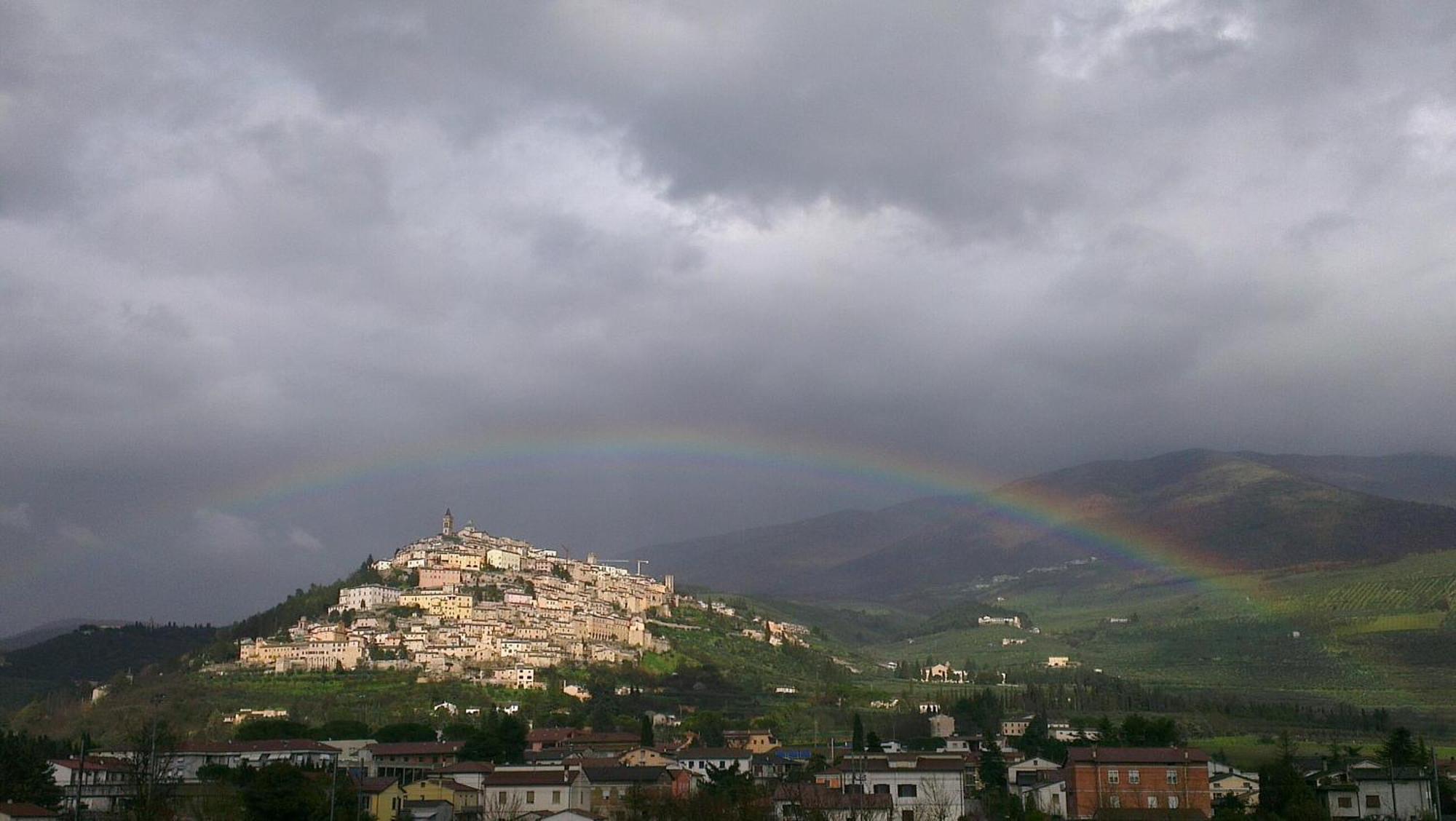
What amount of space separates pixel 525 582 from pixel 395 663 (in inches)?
1329

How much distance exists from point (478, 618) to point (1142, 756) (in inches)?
3698

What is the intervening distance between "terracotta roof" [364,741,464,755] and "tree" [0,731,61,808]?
14.9m

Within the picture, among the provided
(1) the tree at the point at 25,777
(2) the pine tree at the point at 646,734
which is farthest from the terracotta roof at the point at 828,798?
(1) the tree at the point at 25,777

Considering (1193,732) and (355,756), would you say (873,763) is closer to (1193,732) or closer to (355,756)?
(355,756)

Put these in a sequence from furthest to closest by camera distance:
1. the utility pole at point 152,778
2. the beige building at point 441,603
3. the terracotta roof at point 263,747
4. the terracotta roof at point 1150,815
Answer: the beige building at point 441,603 → the terracotta roof at point 263,747 → the terracotta roof at point 1150,815 → the utility pole at point 152,778

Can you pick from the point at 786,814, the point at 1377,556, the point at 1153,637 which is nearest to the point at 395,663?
the point at 786,814

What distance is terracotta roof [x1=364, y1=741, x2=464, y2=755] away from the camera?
70562mm

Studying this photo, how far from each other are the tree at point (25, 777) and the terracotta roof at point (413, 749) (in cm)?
1488

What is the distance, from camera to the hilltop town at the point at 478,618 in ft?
416

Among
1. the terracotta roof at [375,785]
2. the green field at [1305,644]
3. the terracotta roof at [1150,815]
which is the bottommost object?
the terracotta roof at [1150,815]

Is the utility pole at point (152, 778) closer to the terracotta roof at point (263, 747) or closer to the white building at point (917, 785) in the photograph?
the terracotta roof at point (263, 747)

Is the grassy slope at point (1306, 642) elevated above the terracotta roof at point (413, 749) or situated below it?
above

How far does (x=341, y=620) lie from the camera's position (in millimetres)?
135875

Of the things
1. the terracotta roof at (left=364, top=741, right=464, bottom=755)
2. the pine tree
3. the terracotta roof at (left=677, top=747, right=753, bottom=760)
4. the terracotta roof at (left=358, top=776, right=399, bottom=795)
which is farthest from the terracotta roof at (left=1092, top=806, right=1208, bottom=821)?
the terracotta roof at (left=364, top=741, right=464, bottom=755)
